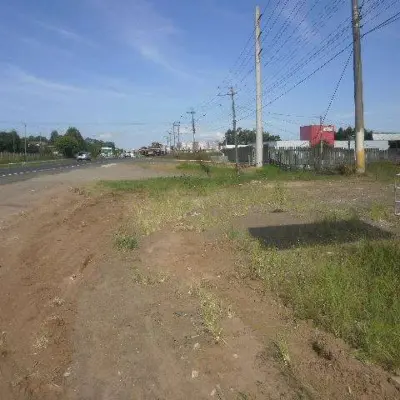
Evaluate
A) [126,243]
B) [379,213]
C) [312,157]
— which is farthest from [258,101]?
[126,243]

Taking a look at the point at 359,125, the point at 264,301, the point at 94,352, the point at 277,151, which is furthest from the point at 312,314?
the point at 277,151

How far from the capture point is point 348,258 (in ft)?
24.1

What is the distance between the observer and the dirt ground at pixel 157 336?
439 cm

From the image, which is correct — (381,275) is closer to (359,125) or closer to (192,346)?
(192,346)

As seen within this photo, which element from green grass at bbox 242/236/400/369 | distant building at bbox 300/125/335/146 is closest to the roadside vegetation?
green grass at bbox 242/236/400/369

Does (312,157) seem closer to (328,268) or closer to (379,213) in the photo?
(379,213)

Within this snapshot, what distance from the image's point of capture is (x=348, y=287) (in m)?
5.93

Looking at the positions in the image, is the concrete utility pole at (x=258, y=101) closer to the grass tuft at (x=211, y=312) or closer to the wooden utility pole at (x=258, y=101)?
the wooden utility pole at (x=258, y=101)

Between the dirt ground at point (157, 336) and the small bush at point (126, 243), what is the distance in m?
0.18

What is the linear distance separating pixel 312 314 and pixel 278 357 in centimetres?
96

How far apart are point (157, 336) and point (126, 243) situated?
4492 millimetres

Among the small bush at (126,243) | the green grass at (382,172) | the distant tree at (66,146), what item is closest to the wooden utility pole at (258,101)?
the green grass at (382,172)

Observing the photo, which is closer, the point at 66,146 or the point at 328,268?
the point at 328,268

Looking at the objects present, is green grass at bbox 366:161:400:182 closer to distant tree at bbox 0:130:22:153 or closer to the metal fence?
the metal fence
